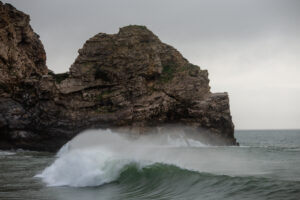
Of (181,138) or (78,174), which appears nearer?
(78,174)

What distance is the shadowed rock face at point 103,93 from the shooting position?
4953 centimetres

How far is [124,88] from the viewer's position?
5284cm

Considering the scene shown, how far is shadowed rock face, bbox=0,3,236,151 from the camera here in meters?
49.5

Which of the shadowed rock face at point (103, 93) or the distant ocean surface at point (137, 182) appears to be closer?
the distant ocean surface at point (137, 182)

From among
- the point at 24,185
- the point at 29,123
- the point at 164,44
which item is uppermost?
the point at 164,44

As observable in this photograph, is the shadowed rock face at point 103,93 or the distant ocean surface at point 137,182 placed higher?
the shadowed rock face at point 103,93

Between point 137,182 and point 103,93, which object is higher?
point 103,93

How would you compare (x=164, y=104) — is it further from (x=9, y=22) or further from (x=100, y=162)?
(x=100, y=162)

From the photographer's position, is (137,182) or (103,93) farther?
(103,93)

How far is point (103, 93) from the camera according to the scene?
175 ft

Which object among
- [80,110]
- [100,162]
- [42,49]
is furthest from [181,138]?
[100,162]

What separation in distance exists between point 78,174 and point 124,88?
121ft

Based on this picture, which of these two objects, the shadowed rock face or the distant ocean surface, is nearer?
the distant ocean surface

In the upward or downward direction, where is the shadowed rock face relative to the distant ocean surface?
upward
